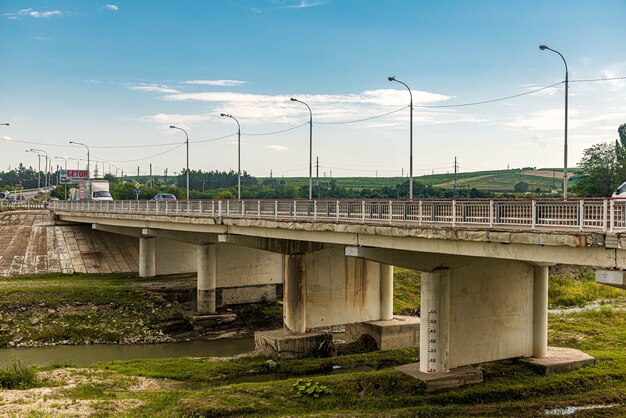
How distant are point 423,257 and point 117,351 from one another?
19.9 meters

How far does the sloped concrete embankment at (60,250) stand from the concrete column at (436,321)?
39.0 meters

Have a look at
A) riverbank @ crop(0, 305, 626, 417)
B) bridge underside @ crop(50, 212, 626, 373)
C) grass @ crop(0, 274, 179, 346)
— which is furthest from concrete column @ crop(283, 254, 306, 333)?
grass @ crop(0, 274, 179, 346)

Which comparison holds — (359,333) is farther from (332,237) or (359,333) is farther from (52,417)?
(52,417)

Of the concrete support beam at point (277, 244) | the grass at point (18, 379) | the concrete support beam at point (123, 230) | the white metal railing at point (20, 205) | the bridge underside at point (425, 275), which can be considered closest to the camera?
the bridge underside at point (425, 275)

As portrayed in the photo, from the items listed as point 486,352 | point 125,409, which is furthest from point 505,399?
point 125,409

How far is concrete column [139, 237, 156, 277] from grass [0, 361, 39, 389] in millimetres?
28349

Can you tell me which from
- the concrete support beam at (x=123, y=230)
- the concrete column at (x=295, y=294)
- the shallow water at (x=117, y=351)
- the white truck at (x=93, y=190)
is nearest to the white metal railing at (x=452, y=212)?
the concrete column at (x=295, y=294)

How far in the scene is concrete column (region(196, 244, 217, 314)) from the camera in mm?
43875

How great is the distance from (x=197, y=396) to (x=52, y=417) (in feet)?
16.9

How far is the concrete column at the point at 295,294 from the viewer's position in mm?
33875

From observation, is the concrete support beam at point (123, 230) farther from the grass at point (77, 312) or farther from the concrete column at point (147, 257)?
the grass at point (77, 312)

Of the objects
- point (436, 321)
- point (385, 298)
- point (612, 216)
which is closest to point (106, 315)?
point (385, 298)

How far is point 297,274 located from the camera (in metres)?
34.4

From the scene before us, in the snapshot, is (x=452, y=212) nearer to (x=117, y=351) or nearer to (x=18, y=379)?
(x=18, y=379)
